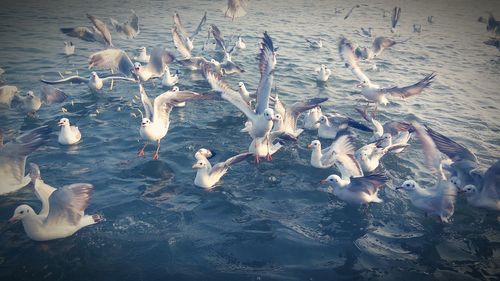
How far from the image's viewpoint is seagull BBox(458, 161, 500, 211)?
24.9 ft

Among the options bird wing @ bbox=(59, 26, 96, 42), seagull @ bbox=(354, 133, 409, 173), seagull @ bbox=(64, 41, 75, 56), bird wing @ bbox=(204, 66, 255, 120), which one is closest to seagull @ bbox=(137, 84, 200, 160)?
bird wing @ bbox=(204, 66, 255, 120)

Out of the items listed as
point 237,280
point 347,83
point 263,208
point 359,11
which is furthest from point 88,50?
point 359,11

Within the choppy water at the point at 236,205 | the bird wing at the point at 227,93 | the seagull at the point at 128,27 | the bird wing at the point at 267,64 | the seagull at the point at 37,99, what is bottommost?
the choppy water at the point at 236,205

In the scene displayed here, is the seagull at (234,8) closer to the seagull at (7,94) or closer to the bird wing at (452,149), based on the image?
the seagull at (7,94)

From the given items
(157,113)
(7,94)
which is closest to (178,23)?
(7,94)

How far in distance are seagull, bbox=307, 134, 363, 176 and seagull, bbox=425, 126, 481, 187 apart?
2344 millimetres

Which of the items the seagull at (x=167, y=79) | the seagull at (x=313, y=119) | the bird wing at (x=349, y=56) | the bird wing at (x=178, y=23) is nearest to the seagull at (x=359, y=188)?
the seagull at (x=313, y=119)

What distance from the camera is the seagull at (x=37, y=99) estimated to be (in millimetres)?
11250

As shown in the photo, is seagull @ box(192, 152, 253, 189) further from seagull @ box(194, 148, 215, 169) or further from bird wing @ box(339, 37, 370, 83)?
bird wing @ box(339, 37, 370, 83)

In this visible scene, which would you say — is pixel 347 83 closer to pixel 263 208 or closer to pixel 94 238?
pixel 263 208

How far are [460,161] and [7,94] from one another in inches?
586

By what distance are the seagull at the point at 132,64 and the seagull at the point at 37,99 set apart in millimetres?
1854

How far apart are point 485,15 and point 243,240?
4100 centimetres

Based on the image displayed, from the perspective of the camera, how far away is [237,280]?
20.0ft
